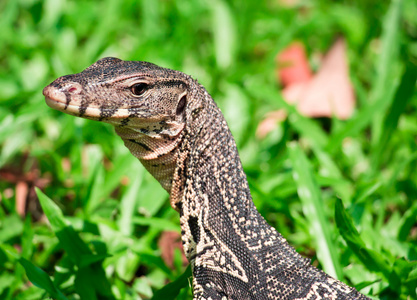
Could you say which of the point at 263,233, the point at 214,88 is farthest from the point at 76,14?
the point at 263,233

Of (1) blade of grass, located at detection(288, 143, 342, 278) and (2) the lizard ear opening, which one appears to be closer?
(2) the lizard ear opening

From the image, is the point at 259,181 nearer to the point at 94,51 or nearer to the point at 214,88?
the point at 214,88

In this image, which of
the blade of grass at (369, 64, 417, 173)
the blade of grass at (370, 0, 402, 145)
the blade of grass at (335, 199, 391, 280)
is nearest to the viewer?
the blade of grass at (335, 199, 391, 280)

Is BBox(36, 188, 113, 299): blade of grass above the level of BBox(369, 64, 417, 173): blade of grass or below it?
below

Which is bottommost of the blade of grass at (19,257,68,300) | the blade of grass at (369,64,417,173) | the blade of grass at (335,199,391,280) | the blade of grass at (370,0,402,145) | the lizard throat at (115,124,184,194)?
the blade of grass at (19,257,68,300)

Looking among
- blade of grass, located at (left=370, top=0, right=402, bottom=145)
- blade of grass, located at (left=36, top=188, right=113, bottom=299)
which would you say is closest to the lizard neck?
blade of grass, located at (left=36, top=188, right=113, bottom=299)

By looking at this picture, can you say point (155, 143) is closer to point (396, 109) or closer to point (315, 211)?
point (315, 211)

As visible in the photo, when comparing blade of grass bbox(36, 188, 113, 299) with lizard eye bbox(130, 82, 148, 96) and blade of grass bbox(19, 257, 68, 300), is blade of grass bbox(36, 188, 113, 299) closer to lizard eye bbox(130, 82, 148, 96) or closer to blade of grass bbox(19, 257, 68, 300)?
blade of grass bbox(19, 257, 68, 300)
